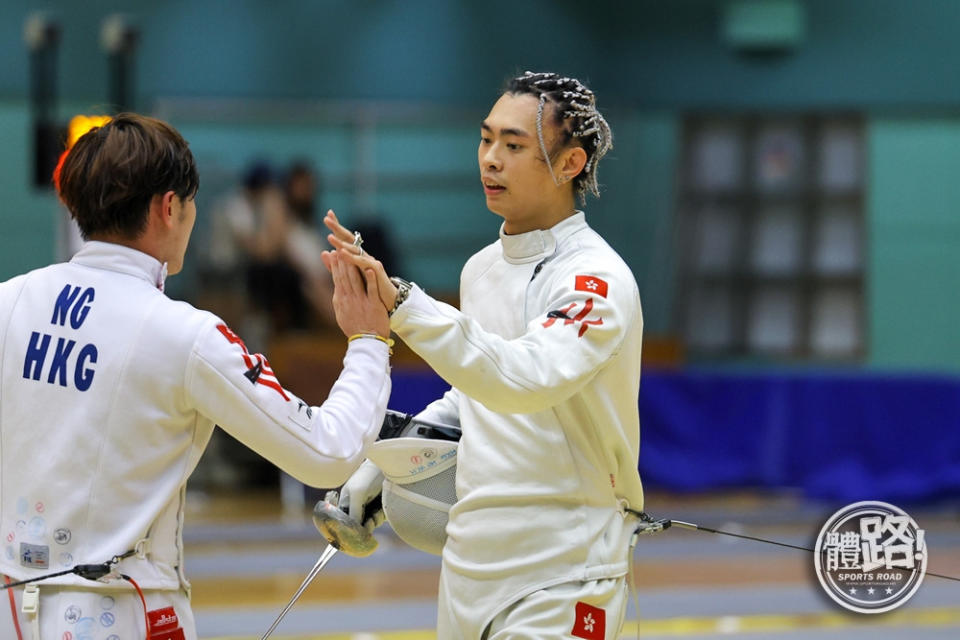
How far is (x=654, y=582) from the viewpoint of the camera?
22.6 ft

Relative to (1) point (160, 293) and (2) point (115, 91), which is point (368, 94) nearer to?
(2) point (115, 91)

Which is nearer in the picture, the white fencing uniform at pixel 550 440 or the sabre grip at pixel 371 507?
the white fencing uniform at pixel 550 440

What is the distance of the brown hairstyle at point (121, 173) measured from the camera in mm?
2150

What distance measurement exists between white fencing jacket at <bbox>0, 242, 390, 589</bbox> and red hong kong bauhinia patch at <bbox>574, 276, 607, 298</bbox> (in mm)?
550

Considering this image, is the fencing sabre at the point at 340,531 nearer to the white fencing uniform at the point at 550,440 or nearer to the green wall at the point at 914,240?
the white fencing uniform at the point at 550,440

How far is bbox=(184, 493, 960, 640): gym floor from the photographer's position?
5871 mm

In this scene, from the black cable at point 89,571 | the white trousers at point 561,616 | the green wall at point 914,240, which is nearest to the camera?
the black cable at point 89,571

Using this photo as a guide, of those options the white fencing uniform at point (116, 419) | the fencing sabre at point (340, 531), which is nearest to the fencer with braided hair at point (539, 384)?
the fencing sabre at point (340, 531)

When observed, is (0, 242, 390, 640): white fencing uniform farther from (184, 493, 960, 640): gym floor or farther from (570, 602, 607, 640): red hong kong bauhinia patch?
(184, 493, 960, 640): gym floor

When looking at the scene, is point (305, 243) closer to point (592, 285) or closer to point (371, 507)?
point (371, 507)

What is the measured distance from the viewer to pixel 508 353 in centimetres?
237

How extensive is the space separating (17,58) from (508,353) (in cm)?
1005

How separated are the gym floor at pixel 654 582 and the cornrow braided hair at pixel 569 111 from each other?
2477mm

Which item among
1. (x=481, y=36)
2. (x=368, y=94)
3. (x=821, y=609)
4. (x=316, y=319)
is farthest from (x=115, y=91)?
(x=821, y=609)
